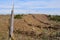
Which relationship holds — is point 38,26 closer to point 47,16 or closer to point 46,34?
point 46,34

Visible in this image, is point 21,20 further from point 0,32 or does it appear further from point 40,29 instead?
point 0,32

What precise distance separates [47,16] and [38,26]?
174 inches

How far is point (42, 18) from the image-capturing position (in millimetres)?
22750

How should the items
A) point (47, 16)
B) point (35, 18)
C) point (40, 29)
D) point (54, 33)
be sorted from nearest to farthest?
1. point (54, 33)
2. point (40, 29)
3. point (35, 18)
4. point (47, 16)

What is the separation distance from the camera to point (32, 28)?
19.3 metres

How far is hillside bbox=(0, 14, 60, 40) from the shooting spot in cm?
1703

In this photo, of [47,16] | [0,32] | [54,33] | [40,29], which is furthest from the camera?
[47,16]

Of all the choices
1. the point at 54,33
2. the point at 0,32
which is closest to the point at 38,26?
the point at 54,33

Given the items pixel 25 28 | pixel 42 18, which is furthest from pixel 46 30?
pixel 42 18

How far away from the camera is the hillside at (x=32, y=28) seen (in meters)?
17.0

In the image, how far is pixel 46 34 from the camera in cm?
1777

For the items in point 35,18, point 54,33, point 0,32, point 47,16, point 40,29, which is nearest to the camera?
point 0,32

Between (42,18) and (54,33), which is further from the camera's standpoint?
(42,18)

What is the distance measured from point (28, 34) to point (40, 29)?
2281mm
